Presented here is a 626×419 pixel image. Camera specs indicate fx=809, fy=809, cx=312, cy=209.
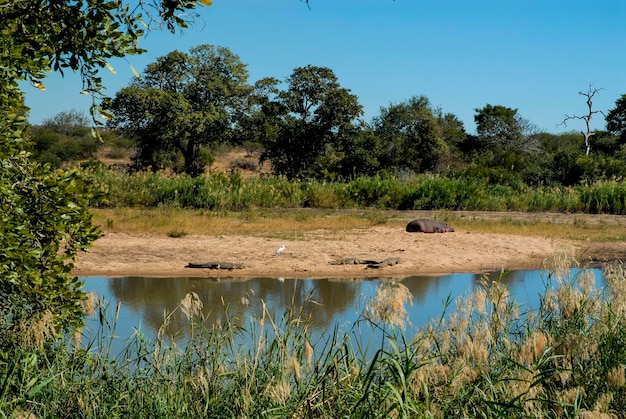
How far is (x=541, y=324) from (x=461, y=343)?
1501mm

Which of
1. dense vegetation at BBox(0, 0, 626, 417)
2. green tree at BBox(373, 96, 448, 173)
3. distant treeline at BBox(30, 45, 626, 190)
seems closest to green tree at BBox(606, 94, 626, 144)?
distant treeline at BBox(30, 45, 626, 190)

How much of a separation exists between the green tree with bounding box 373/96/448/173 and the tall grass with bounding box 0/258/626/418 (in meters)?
32.4

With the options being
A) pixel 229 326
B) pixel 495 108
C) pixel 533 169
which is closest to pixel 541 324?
pixel 229 326

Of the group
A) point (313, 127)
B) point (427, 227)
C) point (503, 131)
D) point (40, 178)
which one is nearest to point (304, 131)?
point (313, 127)

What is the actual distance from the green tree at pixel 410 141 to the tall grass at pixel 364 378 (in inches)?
1277

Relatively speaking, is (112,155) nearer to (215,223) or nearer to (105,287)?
(215,223)

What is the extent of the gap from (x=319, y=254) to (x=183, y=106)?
26218mm

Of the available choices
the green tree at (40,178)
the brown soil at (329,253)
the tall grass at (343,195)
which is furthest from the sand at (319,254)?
the green tree at (40,178)

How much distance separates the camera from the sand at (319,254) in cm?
1411

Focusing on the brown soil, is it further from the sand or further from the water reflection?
the water reflection

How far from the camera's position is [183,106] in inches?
1578

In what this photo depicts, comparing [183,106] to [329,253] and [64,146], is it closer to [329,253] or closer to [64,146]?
[64,146]

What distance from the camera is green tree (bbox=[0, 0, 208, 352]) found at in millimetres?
5387

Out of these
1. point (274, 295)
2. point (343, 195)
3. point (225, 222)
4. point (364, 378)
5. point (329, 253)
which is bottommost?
point (274, 295)
